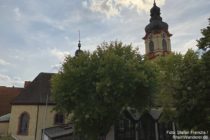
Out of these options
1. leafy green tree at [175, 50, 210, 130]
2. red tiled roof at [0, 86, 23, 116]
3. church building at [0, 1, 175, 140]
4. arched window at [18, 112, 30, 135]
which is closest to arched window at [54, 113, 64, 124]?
church building at [0, 1, 175, 140]

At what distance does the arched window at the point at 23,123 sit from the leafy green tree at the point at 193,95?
71.5 ft

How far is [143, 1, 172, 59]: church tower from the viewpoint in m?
47.8

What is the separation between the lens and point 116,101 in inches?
808

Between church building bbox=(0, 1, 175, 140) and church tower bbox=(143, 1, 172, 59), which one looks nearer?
church building bbox=(0, 1, 175, 140)

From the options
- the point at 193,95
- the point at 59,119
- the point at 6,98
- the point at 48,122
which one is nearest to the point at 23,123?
the point at 48,122

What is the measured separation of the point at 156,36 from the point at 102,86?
103 feet

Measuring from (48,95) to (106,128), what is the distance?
13.4 meters

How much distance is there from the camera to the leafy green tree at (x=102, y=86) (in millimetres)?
20109

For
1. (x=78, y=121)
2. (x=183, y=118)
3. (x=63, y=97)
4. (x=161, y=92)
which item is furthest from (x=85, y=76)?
(x=183, y=118)

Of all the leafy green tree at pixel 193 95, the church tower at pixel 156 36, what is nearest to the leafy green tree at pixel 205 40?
the leafy green tree at pixel 193 95

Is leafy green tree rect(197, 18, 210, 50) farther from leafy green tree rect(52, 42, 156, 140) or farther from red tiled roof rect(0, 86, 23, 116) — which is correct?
red tiled roof rect(0, 86, 23, 116)

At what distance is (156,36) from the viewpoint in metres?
47.9

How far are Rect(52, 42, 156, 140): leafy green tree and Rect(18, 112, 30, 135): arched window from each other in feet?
35.9

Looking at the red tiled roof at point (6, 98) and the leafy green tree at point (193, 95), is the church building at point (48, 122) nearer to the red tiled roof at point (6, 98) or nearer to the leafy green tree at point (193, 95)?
the leafy green tree at point (193, 95)
